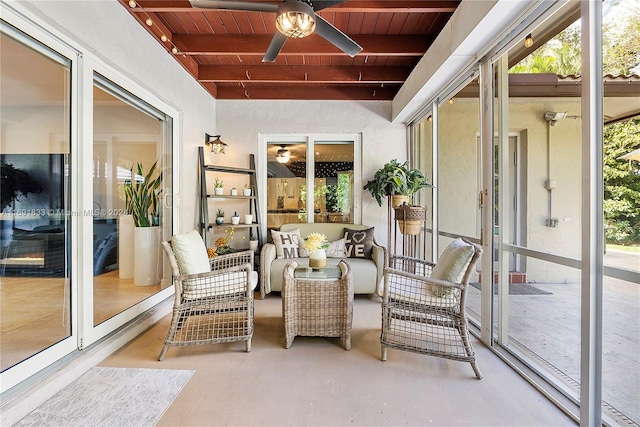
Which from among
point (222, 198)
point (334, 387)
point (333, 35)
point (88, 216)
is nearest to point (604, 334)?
point (334, 387)

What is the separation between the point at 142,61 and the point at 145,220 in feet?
5.28

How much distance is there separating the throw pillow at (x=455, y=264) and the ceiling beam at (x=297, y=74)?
267 centimetres

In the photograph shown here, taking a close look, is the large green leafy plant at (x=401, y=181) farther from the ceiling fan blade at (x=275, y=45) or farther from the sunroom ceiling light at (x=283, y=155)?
the ceiling fan blade at (x=275, y=45)

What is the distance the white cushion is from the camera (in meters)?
2.32

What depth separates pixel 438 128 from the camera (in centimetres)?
372

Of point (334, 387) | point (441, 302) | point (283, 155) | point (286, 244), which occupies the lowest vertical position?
point (334, 387)

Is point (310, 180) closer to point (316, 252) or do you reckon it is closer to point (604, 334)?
point (316, 252)

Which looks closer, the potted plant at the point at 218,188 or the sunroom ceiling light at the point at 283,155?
the potted plant at the point at 218,188

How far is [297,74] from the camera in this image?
3.86 meters

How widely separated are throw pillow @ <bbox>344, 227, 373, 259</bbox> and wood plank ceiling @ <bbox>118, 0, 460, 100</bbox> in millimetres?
2129

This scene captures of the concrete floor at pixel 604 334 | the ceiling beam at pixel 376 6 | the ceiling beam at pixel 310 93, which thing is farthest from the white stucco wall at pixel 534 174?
the ceiling beam at pixel 376 6

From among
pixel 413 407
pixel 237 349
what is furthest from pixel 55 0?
pixel 413 407

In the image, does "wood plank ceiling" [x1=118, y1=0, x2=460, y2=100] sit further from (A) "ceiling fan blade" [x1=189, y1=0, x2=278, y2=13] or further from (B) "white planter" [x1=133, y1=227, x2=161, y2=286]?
(B) "white planter" [x1=133, y1=227, x2=161, y2=286]

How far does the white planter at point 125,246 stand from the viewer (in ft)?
8.93
